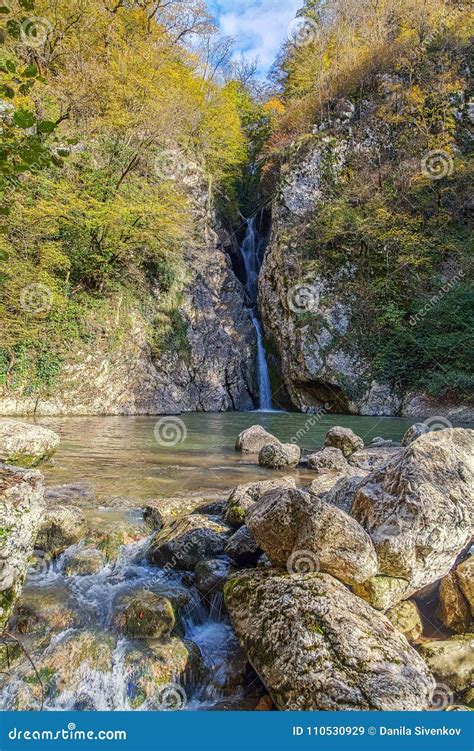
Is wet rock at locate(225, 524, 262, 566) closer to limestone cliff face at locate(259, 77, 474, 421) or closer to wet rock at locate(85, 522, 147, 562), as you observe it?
wet rock at locate(85, 522, 147, 562)

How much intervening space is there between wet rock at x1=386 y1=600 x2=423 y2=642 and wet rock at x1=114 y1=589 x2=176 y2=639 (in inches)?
68.5

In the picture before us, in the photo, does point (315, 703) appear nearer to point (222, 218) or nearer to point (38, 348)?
point (38, 348)

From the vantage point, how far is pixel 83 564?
13.4 ft

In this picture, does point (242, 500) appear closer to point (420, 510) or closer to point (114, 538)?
point (114, 538)

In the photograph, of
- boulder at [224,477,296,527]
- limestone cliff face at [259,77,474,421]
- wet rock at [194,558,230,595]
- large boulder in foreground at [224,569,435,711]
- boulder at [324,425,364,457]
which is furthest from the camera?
limestone cliff face at [259,77,474,421]

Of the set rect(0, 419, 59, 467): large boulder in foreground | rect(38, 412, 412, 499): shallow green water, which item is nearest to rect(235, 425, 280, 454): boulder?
rect(38, 412, 412, 499): shallow green water

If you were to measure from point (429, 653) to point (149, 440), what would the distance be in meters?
8.16

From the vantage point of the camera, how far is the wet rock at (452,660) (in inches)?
112

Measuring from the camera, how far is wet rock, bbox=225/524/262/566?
412 cm

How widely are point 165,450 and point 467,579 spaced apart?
669cm

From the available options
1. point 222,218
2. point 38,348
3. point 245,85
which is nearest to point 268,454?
point 38,348

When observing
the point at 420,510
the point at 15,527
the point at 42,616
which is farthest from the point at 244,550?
the point at 15,527

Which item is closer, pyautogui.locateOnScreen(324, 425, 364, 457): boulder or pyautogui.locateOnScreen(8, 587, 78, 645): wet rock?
pyautogui.locateOnScreen(8, 587, 78, 645): wet rock

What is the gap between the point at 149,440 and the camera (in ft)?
34.0
